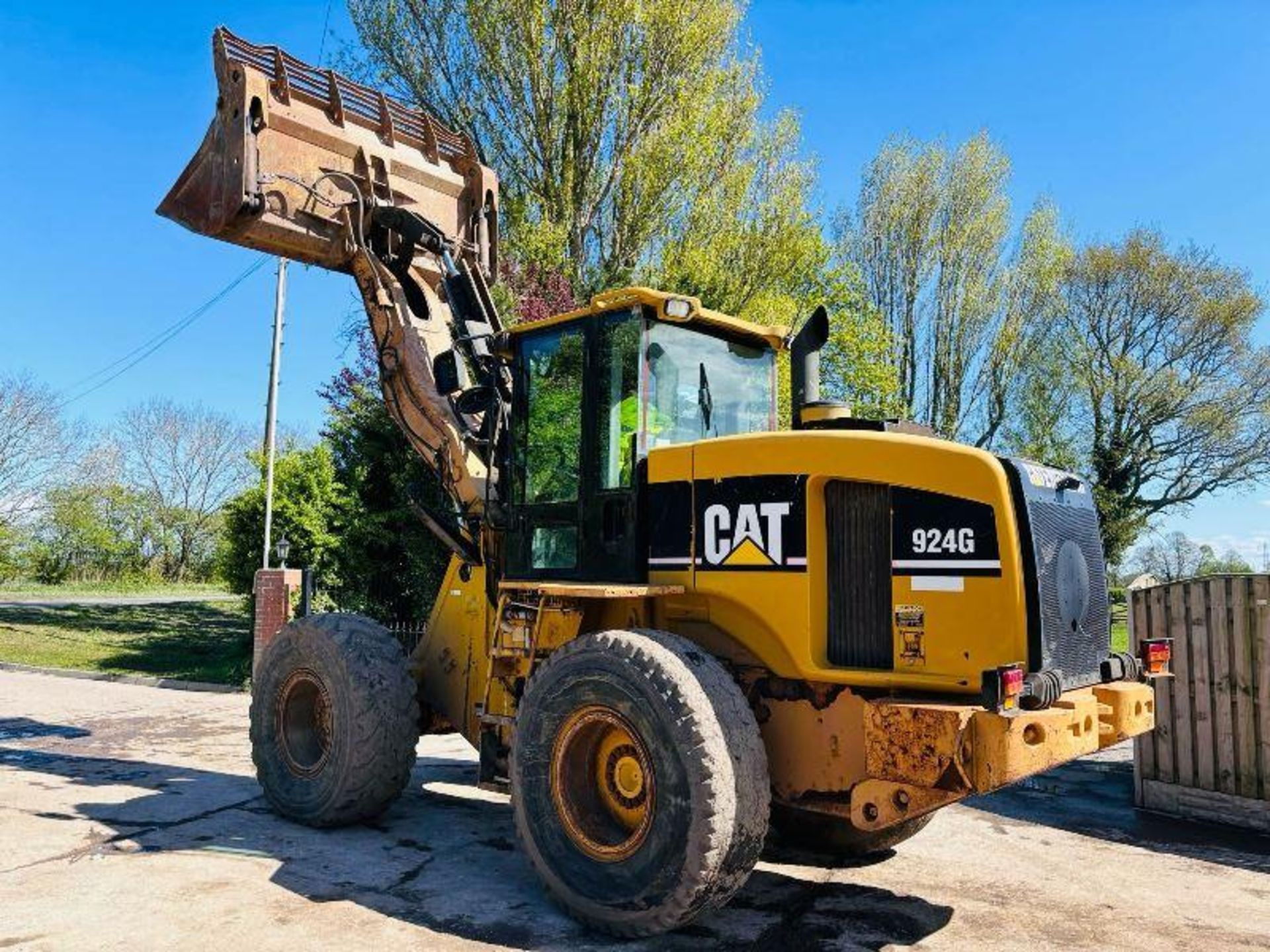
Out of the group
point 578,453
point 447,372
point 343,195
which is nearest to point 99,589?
point 343,195

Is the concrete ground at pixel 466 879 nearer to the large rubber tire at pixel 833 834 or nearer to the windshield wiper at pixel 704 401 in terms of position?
the large rubber tire at pixel 833 834

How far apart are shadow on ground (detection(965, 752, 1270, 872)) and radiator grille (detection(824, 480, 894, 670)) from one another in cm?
368

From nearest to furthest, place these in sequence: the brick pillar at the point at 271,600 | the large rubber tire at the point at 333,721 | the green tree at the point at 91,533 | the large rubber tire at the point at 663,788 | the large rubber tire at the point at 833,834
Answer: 1. the large rubber tire at the point at 663,788
2. the large rubber tire at the point at 833,834
3. the large rubber tire at the point at 333,721
4. the brick pillar at the point at 271,600
5. the green tree at the point at 91,533

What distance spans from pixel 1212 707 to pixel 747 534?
5098 millimetres

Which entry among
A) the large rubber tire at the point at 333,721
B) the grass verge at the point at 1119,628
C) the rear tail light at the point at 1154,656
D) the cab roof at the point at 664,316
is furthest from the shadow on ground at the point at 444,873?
the grass verge at the point at 1119,628

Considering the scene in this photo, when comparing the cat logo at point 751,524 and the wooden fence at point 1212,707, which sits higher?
the cat logo at point 751,524

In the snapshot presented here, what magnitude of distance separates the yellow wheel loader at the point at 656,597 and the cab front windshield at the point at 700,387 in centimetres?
2

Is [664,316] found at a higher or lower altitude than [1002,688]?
higher

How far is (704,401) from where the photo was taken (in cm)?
560

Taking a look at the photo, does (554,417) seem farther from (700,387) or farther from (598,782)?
(598,782)

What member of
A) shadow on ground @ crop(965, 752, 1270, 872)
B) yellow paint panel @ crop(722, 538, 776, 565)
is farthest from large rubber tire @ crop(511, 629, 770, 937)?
shadow on ground @ crop(965, 752, 1270, 872)

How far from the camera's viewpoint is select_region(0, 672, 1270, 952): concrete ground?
4.44 meters

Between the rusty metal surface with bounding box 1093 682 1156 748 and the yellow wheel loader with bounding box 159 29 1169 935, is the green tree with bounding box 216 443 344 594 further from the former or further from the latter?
the rusty metal surface with bounding box 1093 682 1156 748

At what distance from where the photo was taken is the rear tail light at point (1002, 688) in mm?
3807
